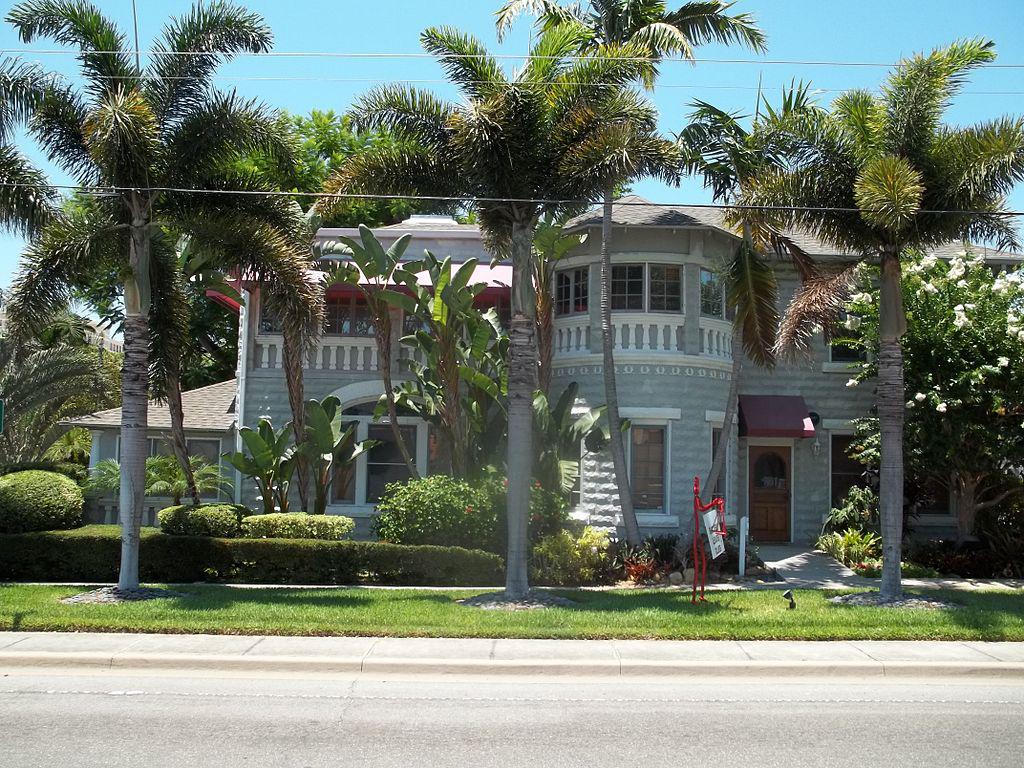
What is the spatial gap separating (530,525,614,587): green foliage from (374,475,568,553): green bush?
0.63 m

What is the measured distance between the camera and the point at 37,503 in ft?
53.5

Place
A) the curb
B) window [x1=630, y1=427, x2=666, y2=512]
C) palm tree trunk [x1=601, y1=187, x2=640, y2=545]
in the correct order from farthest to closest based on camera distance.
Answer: window [x1=630, y1=427, x2=666, y2=512], palm tree trunk [x1=601, y1=187, x2=640, y2=545], the curb

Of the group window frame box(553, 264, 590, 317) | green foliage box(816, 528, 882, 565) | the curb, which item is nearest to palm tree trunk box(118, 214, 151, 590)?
the curb

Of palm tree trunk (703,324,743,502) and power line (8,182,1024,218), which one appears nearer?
power line (8,182,1024,218)

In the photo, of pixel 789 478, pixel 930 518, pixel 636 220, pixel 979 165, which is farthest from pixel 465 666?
pixel 930 518

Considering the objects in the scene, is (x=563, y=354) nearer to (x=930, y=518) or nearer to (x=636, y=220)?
(x=636, y=220)

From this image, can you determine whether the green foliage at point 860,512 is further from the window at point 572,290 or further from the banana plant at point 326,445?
the banana plant at point 326,445

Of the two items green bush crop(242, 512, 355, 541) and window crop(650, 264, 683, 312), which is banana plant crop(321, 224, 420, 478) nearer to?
green bush crop(242, 512, 355, 541)

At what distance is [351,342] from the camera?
67.5 ft

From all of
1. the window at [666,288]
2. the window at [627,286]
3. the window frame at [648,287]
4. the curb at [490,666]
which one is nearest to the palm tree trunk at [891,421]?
the curb at [490,666]

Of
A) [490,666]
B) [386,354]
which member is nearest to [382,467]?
[386,354]

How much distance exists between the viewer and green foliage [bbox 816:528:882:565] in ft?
58.9

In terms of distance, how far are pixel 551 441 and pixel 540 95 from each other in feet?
21.8

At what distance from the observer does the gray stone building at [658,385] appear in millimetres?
18312
